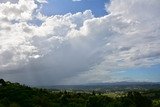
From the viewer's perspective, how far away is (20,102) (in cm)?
16362

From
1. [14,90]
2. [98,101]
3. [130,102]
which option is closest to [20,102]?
[14,90]

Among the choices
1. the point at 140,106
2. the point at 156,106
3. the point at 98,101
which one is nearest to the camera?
the point at 140,106

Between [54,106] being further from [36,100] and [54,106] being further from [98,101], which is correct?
[98,101]

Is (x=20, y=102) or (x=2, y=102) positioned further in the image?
(x=20, y=102)

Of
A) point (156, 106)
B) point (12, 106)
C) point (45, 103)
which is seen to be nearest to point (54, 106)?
point (45, 103)

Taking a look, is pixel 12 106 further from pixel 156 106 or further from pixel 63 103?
pixel 156 106

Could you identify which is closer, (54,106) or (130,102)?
(130,102)

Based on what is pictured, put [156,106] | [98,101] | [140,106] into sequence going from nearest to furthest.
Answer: [140,106] → [98,101] → [156,106]

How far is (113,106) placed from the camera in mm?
164750

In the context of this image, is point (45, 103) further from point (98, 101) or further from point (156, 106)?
point (156, 106)

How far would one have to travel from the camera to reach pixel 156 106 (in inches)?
7077

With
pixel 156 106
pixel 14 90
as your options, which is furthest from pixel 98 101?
pixel 14 90

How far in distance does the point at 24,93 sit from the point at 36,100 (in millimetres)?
15275

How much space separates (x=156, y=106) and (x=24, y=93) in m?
70.0
